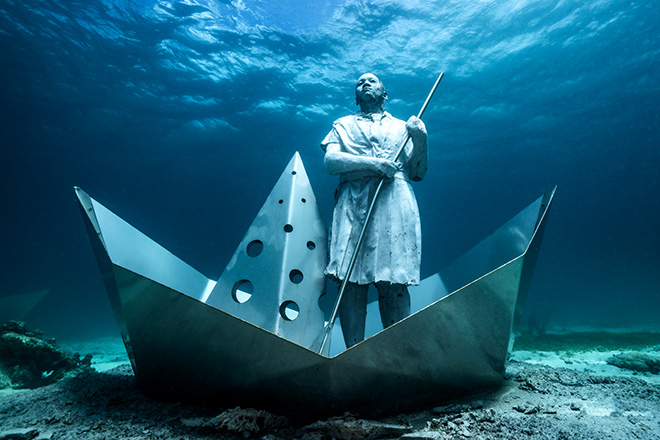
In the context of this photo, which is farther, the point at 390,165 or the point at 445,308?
the point at 390,165

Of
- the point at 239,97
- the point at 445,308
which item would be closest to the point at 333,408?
the point at 445,308

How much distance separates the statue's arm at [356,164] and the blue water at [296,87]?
1347cm

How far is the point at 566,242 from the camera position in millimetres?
93875

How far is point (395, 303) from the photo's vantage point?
2.46m

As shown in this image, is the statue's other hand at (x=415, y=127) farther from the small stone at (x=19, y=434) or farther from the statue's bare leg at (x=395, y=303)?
the small stone at (x=19, y=434)

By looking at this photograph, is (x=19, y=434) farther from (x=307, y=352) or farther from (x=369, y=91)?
(x=369, y=91)

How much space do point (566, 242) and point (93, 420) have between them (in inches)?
4675

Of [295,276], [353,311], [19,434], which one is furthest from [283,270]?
[19,434]

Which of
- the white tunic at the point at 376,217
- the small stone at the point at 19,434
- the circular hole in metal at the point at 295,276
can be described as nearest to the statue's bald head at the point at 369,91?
the white tunic at the point at 376,217

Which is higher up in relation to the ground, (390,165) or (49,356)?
(390,165)

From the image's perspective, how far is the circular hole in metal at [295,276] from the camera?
8.70 ft

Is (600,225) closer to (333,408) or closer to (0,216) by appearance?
(333,408)

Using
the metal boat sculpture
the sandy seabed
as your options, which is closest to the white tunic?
the metal boat sculpture

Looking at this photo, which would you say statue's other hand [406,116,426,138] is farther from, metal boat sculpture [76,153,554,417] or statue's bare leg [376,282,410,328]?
statue's bare leg [376,282,410,328]
